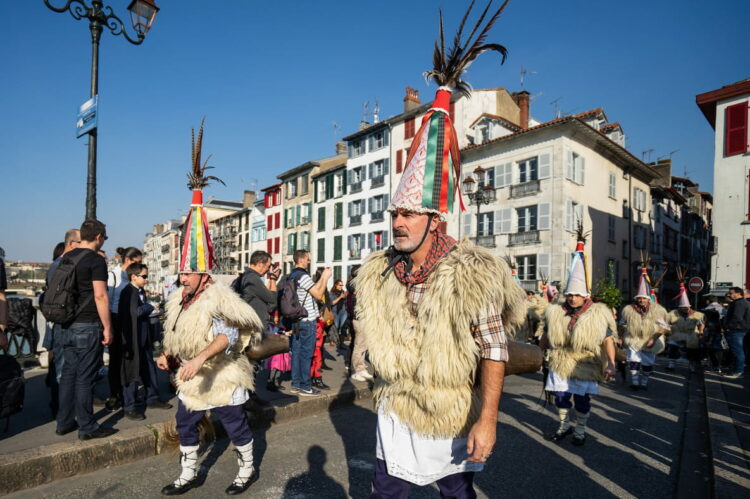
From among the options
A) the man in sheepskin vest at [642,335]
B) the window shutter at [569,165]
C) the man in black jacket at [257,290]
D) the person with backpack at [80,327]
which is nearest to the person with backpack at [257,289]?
the man in black jacket at [257,290]

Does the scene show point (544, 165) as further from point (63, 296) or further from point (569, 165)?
point (63, 296)

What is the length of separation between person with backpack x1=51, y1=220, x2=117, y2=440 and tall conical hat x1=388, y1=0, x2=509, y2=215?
341 cm

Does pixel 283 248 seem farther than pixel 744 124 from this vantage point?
Yes

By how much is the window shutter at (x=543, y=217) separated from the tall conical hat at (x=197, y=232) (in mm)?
23911

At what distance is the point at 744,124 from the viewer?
20453 millimetres

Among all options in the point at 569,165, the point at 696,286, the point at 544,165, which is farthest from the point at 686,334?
the point at 544,165

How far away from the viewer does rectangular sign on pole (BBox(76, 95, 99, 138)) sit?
639 cm

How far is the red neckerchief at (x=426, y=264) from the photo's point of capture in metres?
2.48

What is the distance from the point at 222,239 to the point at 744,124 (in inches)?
2290

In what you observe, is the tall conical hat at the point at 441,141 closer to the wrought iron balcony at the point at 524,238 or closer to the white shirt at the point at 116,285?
the white shirt at the point at 116,285

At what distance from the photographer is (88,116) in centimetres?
646

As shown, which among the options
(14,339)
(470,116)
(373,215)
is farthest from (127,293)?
(373,215)

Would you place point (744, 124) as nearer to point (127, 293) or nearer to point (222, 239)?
point (127, 293)

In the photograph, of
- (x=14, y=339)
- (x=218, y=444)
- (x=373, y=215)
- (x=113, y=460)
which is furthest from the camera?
(x=373, y=215)
